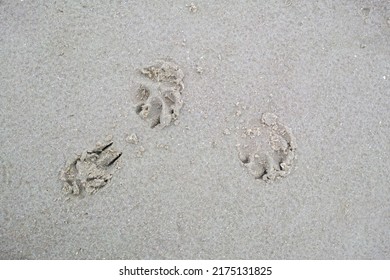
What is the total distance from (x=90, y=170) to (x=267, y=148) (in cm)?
69

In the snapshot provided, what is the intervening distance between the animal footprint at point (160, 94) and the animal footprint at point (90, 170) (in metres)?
0.19

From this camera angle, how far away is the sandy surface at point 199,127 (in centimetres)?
161

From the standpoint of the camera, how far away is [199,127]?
1.64 metres

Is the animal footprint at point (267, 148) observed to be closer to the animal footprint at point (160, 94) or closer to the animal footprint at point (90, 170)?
the animal footprint at point (160, 94)

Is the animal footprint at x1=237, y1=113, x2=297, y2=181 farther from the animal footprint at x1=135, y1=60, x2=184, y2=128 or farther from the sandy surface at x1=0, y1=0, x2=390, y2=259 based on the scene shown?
the animal footprint at x1=135, y1=60, x2=184, y2=128

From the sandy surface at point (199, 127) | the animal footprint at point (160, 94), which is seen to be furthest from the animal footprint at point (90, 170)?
the animal footprint at point (160, 94)

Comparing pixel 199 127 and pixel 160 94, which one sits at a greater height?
pixel 160 94

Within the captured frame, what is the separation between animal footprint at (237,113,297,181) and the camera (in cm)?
163

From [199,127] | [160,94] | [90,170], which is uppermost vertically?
[160,94]

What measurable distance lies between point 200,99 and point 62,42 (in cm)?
60

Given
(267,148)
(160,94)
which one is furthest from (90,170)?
(267,148)

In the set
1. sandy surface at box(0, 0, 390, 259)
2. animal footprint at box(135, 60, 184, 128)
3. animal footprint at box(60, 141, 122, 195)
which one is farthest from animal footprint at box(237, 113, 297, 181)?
animal footprint at box(60, 141, 122, 195)

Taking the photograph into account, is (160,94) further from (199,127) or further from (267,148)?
(267,148)

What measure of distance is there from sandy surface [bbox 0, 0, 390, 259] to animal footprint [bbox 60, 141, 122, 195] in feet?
0.10
